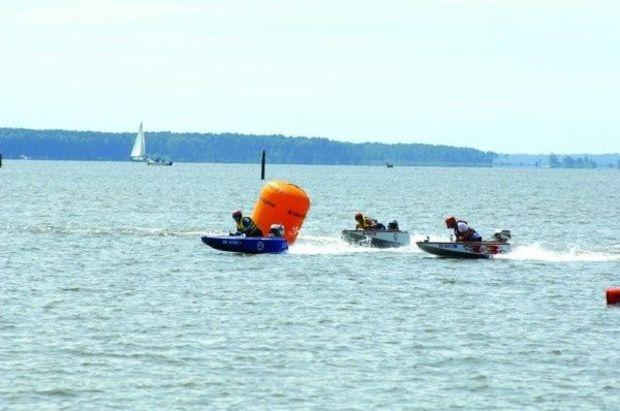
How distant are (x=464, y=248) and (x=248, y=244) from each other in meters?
7.89

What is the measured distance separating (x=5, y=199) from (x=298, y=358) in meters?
84.6

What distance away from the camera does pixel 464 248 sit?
5019 centimetres

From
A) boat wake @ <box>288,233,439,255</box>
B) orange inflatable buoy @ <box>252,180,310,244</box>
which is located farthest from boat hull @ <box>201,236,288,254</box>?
boat wake @ <box>288,233,439,255</box>

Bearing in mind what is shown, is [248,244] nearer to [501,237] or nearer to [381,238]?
[381,238]

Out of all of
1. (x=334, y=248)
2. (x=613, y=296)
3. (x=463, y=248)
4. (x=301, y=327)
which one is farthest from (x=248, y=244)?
(x=301, y=327)

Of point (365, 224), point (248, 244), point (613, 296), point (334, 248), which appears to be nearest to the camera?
point (613, 296)

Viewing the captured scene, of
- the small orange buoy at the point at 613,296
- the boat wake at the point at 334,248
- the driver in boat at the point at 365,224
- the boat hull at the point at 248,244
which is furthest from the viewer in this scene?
the driver in boat at the point at 365,224

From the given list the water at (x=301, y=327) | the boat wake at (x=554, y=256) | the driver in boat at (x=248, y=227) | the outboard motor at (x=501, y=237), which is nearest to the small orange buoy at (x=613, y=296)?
the water at (x=301, y=327)

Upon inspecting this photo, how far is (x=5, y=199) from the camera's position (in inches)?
4326

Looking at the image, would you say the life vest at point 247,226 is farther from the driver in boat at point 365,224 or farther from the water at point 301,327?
the driver in boat at point 365,224

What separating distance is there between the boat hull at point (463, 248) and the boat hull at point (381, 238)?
3.96m

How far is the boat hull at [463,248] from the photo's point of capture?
50.2 m

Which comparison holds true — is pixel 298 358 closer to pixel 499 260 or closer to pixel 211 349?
pixel 211 349

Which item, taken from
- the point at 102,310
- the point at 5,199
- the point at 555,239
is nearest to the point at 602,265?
the point at 555,239
